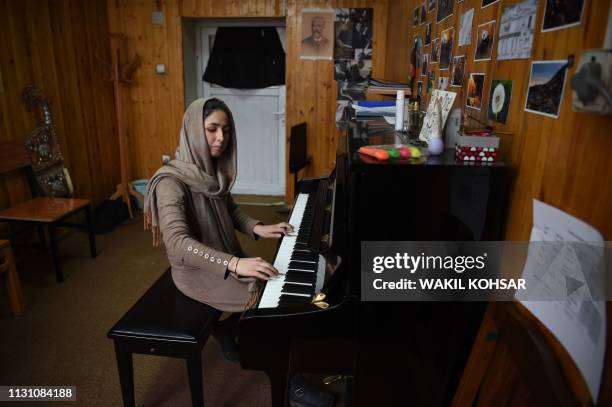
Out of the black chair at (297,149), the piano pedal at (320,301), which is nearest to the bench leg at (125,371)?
the piano pedal at (320,301)

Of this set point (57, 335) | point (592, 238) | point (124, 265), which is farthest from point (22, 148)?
point (592, 238)

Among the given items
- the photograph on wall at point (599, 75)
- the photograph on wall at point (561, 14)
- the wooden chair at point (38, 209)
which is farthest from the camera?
the wooden chair at point (38, 209)

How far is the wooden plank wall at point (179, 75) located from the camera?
403cm

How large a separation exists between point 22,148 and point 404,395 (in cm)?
322

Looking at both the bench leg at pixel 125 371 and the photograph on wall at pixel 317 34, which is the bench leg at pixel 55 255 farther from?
the photograph on wall at pixel 317 34

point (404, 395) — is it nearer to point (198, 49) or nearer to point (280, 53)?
point (280, 53)

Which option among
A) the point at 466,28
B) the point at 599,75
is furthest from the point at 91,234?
the point at 599,75

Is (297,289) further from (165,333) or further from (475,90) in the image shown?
(475,90)

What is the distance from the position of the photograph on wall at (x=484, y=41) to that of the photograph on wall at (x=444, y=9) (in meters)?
0.41

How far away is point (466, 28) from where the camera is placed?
136 cm

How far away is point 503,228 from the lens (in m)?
1.01

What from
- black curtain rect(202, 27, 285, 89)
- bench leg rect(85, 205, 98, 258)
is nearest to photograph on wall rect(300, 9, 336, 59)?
black curtain rect(202, 27, 285, 89)

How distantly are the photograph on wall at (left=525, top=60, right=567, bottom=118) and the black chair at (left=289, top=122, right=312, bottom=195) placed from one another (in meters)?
2.85

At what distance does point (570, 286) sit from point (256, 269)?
92 centimetres
